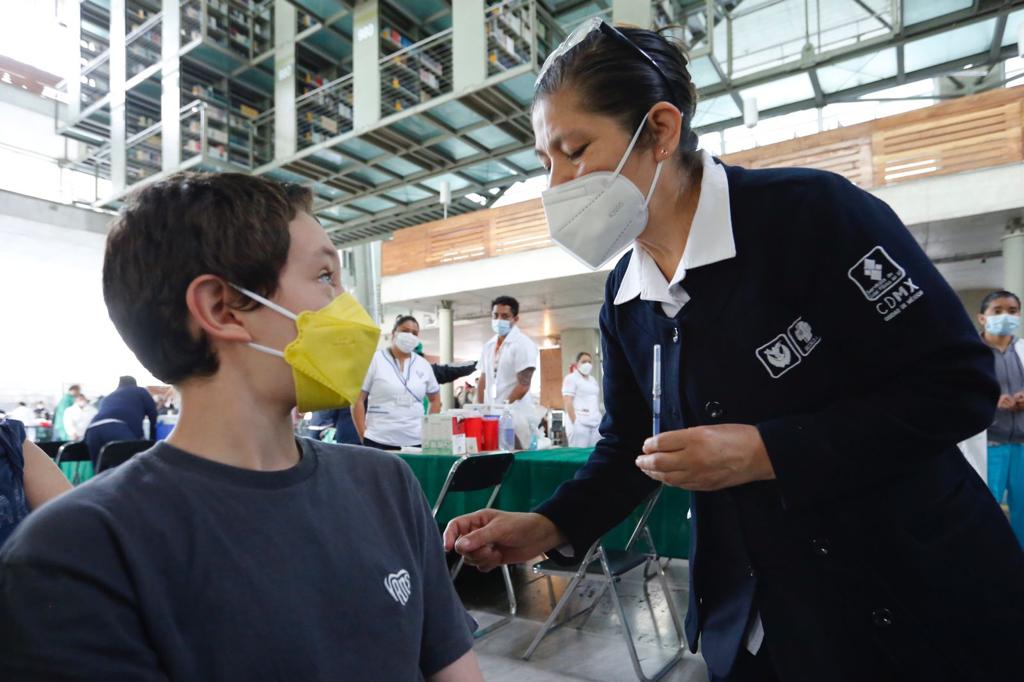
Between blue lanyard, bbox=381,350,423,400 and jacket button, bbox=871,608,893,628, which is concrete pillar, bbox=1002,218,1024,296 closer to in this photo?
blue lanyard, bbox=381,350,423,400

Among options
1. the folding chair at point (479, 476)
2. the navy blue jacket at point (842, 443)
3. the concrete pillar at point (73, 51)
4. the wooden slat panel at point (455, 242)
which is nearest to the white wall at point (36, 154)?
the concrete pillar at point (73, 51)

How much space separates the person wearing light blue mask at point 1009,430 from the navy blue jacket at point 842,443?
3308 millimetres

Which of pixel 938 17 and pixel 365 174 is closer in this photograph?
pixel 938 17

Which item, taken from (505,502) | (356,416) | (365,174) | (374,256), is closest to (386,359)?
(356,416)

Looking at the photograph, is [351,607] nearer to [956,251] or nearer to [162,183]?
[162,183]

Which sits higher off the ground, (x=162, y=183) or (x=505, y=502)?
(x=162, y=183)

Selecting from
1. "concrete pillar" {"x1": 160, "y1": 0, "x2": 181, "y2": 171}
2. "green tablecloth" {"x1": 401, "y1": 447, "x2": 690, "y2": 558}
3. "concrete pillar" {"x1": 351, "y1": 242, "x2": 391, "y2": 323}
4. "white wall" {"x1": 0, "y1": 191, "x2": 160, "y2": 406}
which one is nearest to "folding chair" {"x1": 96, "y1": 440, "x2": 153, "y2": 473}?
"green tablecloth" {"x1": 401, "y1": 447, "x2": 690, "y2": 558}

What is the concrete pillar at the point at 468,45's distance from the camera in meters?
8.94

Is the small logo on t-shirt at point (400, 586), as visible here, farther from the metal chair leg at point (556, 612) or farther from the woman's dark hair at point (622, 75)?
the metal chair leg at point (556, 612)

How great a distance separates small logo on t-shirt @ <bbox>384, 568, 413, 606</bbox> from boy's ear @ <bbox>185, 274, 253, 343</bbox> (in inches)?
15.7

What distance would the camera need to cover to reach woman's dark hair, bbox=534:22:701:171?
1.03 metres

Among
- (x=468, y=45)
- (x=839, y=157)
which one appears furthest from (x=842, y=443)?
(x=468, y=45)

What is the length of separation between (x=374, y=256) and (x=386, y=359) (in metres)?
11.8

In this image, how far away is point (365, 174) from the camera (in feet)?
39.5
